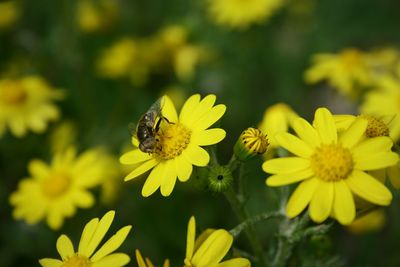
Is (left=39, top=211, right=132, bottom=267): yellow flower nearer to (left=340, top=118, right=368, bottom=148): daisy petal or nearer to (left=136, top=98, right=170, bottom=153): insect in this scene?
(left=136, top=98, right=170, bottom=153): insect

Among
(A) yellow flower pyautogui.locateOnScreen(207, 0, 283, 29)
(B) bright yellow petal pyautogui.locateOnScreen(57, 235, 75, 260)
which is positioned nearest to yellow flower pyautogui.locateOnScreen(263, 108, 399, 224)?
(B) bright yellow petal pyautogui.locateOnScreen(57, 235, 75, 260)

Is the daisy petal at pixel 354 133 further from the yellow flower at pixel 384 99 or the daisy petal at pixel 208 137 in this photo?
the yellow flower at pixel 384 99

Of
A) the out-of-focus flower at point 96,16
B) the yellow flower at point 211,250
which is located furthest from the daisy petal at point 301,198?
the out-of-focus flower at point 96,16

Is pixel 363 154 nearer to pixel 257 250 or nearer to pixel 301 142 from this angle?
pixel 301 142

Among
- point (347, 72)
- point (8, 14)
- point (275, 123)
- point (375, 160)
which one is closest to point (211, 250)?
point (375, 160)

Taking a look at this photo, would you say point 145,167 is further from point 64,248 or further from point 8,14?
point 8,14
